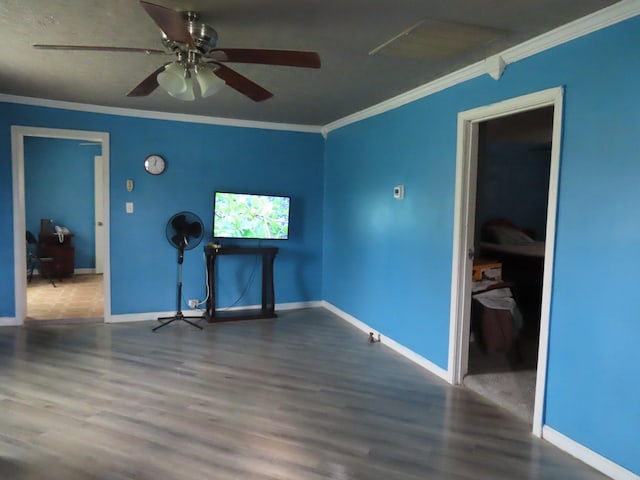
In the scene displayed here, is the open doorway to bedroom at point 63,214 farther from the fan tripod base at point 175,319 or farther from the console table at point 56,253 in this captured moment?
the fan tripod base at point 175,319

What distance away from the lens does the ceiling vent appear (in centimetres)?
227

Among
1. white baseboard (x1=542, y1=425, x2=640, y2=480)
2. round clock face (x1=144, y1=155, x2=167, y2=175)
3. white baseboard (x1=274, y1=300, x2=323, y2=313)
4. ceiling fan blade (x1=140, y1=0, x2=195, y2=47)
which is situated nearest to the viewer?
ceiling fan blade (x1=140, y1=0, x2=195, y2=47)

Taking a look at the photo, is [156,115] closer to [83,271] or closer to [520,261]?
[83,271]

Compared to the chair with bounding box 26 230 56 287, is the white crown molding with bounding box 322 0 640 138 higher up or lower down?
higher up

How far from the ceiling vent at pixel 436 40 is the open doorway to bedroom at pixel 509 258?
2.96 ft

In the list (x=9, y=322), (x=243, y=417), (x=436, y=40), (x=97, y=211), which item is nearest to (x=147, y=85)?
(x=436, y=40)

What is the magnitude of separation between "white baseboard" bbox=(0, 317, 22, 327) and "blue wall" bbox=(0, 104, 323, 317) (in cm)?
7

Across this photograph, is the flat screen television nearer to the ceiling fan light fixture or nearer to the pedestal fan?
the pedestal fan

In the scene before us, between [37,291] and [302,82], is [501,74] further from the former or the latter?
[37,291]

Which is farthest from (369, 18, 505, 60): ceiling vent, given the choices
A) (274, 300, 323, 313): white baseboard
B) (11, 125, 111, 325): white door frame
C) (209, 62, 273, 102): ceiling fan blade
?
(274, 300, 323, 313): white baseboard

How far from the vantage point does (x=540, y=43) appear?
7.91ft

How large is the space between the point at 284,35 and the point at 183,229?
2.68m

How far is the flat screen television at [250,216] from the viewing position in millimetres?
4777

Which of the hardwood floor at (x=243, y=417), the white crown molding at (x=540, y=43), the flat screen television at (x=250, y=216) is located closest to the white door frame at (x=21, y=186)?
the hardwood floor at (x=243, y=417)
